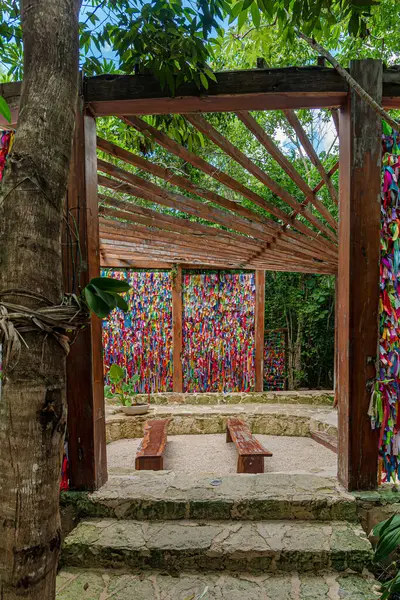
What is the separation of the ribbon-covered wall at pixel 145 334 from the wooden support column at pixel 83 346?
429 cm

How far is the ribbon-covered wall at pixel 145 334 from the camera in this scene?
6.43 m

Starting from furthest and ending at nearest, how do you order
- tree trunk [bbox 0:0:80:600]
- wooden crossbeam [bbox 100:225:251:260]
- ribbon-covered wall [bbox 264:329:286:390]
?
ribbon-covered wall [bbox 264:329:286:390] → wooden crossbeam [bbox 100:225:251:260] → tree trunk [bbox 0:0:80:600]

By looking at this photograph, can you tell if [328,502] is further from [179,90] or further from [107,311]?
[179,90]

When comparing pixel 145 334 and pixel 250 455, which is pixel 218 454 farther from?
pixel 145 334

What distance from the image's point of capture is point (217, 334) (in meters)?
6.48

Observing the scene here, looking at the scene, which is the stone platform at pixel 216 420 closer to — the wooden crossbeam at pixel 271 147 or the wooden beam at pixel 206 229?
the wooden beam at pixel 206 229

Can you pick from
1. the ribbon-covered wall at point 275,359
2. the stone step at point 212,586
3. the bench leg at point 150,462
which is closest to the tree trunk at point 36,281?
the stone step at point 212,586

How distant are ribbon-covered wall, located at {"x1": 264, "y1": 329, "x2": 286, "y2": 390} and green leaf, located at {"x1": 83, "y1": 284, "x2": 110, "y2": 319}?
6.51 meters

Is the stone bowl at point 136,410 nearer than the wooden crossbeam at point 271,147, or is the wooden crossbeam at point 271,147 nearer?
the wooden crossbeam at point 271,147

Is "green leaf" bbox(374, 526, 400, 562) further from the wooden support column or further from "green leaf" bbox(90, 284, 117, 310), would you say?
the wooden support column

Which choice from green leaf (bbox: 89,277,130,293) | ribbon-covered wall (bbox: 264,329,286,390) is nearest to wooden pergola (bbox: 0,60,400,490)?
green leaf (bbox: 89,277,130,293)

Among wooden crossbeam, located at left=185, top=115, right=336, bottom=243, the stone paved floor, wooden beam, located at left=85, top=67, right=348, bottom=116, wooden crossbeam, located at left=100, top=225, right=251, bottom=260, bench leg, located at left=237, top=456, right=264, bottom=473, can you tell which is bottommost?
the stone paved floor

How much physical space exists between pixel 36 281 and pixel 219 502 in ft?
5.54

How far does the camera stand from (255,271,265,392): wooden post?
634cm
